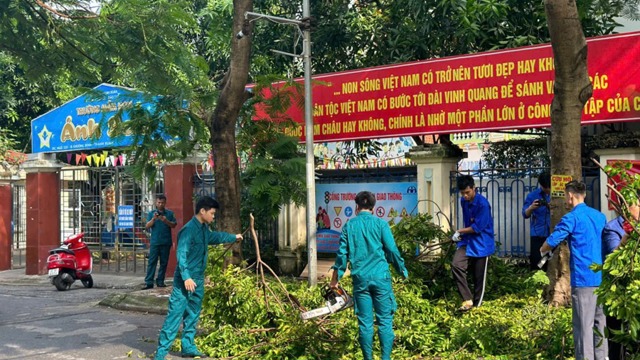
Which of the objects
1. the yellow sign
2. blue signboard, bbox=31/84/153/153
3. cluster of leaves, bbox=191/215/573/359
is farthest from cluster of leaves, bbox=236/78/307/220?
the yellow sign

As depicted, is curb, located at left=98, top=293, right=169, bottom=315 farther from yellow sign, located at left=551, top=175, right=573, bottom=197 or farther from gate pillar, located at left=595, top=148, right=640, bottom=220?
gate pillar, located at left=595, top=148, right=640, bottom=220

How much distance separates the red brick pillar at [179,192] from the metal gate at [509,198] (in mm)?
5480

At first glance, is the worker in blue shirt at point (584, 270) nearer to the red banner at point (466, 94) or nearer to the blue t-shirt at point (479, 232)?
the blue t-shirt at point (479, 232)

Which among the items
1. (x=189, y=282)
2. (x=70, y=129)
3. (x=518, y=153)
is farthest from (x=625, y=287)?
(x=70, y=129)

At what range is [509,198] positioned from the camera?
1228cm

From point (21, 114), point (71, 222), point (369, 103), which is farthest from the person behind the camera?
point (21, 114)

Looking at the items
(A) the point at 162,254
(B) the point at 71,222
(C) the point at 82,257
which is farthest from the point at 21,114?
(A) the point at 162,254

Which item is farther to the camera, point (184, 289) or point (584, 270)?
point (184, 289)

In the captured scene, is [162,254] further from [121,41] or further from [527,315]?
[527,315]

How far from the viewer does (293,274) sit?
Answer: 14570mm

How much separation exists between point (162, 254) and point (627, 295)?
385 inches

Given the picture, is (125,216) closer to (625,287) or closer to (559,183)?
(559,183)

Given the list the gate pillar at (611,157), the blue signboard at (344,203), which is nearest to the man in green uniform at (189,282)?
the gate pillar at (611,157)

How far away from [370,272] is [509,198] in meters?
5.71
